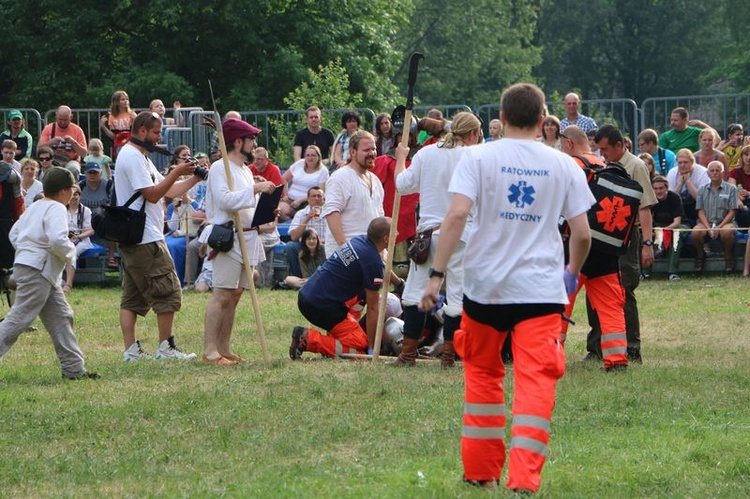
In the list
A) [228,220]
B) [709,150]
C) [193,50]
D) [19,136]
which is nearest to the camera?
[228,220]

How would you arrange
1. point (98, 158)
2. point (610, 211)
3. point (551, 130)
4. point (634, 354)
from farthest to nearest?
point (98, 158)
point (551, 130)
point (634, 354)
point (610, 211)

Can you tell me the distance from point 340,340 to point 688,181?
28.6 feet

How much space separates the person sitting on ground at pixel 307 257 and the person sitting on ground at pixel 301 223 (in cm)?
8

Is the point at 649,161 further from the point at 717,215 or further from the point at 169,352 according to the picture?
the point at 169,352

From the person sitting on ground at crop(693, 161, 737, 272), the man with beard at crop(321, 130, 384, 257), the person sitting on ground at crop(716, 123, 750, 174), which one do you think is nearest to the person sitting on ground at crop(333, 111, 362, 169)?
the person sitting on ground at crop(693, 161, 737, 272)

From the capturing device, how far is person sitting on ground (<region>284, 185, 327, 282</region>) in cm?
1844

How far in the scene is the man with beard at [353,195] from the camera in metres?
11.7

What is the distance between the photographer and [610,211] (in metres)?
10.5

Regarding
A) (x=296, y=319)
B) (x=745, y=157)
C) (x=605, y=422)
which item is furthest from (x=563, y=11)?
(x=605, y=422)

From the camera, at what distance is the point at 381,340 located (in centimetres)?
1164

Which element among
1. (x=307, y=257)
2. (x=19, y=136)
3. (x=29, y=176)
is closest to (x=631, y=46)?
(x=19, y=136)

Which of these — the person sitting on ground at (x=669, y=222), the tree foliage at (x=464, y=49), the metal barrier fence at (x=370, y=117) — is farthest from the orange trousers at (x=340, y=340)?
the tree foliage at (x=464, y=49)

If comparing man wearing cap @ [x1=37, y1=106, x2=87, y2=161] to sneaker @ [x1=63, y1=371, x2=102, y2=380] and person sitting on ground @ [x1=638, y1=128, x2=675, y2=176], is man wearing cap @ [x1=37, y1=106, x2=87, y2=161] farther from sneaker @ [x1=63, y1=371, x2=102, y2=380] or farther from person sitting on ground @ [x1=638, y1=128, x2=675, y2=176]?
sneaker @ [x1=63, y1=371, x2=102, y2=380]

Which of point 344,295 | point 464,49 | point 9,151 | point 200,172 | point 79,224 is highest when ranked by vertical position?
point 464,49
